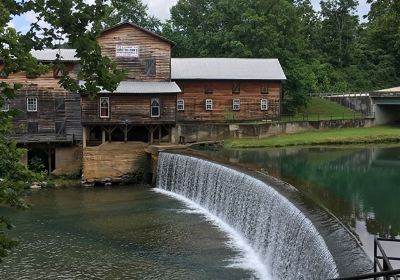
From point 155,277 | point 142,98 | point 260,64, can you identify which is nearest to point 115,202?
point 142,98

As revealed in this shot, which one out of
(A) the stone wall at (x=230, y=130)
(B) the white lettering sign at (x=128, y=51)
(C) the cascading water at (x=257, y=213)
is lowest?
(C) the cascading water at (x=257, y=213)

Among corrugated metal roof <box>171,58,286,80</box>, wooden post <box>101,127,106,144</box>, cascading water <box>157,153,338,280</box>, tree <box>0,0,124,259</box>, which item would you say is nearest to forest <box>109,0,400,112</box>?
corrugated metal roof <box>171,58,286,80</box>

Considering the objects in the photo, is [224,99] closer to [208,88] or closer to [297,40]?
[208,88]

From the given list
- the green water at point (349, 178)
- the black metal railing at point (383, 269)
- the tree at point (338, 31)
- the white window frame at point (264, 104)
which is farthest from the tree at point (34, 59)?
the tree at point (338, 31)

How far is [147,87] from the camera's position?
3453 centimetres

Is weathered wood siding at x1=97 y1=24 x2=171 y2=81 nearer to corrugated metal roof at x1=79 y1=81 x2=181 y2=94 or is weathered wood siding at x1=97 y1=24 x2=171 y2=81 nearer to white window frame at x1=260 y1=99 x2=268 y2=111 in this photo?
corrugated metal roof at x1=79 y1=81 x2=181 y2=94

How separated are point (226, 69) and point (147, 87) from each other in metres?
9.86

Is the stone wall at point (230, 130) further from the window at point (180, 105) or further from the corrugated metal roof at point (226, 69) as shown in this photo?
the window at point (180, 105)

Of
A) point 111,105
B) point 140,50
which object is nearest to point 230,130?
point 140,50

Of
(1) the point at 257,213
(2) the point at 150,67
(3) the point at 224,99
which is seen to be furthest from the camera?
(3) the point at 224,99

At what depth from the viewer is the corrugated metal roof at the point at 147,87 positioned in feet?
111

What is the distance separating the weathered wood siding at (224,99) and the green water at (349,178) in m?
7.38

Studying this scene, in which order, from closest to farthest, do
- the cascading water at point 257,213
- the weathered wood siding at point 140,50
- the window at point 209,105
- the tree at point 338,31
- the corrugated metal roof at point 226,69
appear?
the cascading water at point 257,213, the weathered wood siding at point 140,50, the corrugated metal roof at point 226,69, the window at point 209,105, the tree at point 338,31

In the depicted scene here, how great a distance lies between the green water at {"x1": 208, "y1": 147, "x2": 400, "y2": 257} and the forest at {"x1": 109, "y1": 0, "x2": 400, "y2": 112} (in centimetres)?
1113
